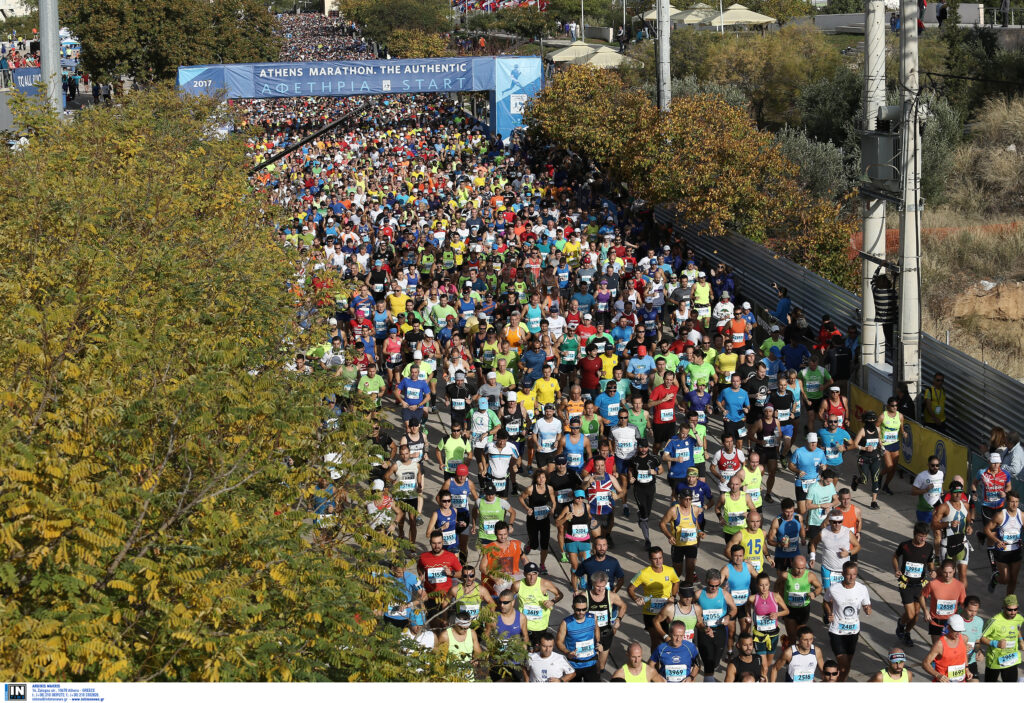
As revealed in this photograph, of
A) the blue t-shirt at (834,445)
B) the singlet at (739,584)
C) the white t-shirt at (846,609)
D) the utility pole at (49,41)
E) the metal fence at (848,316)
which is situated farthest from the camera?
the utility pole at (49,41)

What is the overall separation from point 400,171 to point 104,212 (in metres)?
→ 23.5

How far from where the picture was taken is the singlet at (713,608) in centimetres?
1117

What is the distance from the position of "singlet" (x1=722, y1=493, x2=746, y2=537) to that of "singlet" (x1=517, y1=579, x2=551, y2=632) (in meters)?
2.64

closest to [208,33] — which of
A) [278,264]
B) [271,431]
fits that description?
[278,264]

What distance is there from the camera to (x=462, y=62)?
48.3 metres

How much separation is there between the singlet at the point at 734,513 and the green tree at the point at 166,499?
14.3 ft

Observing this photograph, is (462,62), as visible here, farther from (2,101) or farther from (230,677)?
(230,677)

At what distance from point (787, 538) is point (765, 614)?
1.50 metres

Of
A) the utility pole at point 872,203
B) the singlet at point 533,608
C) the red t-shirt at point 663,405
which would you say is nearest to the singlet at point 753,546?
the singlet at point 533,608

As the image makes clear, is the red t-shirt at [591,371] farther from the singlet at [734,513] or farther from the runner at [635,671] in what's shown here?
the runner at [635,671]

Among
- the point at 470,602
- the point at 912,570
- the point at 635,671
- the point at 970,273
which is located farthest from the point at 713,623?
the point at 970,273
